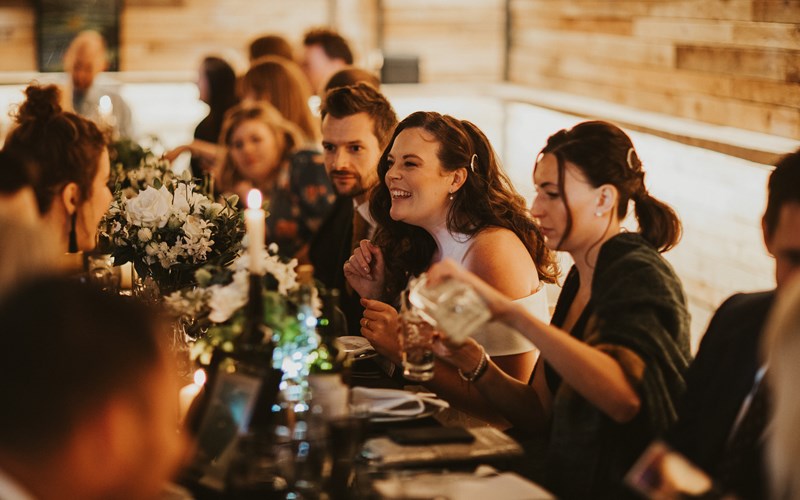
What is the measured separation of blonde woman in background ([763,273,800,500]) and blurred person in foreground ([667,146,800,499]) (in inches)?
24.2

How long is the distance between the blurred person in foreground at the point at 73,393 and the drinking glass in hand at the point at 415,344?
1148mm

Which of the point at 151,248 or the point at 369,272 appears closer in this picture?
the point at 151,248

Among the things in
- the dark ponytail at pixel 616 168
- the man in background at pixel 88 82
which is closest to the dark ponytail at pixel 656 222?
the dark ponytail at pixel 616 168

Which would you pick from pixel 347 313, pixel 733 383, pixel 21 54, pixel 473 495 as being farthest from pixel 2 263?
pixel 21 54

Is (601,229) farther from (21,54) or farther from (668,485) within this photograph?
(21,54)

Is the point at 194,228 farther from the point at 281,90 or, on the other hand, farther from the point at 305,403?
the point at 281,90

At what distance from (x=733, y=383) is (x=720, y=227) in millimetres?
3510

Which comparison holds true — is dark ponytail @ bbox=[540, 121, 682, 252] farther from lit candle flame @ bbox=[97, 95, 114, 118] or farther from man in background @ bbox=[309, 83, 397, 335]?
lit candle flame @ bbox=[97, 95, 114, 118]

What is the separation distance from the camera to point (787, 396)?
136 cm

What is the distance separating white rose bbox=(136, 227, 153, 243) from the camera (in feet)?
9.35

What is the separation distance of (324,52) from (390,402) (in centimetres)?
498

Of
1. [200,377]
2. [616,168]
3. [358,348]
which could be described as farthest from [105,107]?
[616,168]

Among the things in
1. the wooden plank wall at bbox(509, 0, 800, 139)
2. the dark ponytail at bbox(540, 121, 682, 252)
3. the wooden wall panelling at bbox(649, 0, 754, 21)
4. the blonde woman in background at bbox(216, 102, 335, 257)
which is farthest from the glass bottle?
the wooden wall panelling at bbox(649, 0, 754, 21)

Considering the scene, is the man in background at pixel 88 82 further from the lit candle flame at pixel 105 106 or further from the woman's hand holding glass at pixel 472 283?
the woman's hand holding glass at pixel 472 283
